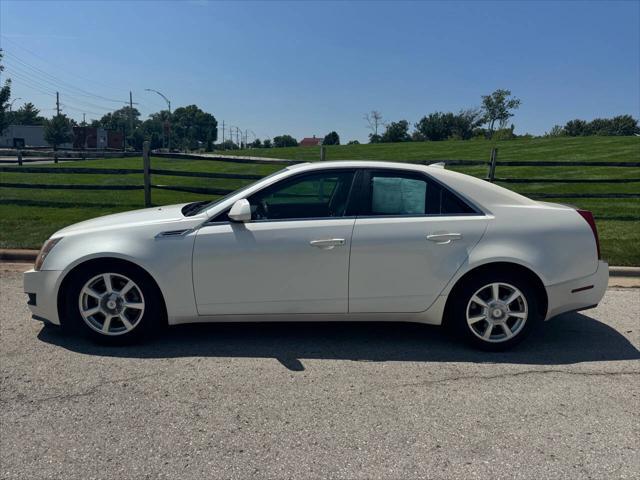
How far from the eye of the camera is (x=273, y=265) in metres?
3.87

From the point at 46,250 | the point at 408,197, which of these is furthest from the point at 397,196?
the point at 46,250

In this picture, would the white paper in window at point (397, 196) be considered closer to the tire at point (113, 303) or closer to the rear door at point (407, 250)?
the rear door at point (407, 250)

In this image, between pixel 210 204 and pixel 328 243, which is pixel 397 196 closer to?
pixel 328 243

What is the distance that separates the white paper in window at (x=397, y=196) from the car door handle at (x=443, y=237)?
243mm

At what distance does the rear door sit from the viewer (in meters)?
3.88

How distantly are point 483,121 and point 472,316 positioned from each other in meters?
79.1

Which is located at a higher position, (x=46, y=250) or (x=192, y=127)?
(x=192, y=127)

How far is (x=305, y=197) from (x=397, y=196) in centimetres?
75

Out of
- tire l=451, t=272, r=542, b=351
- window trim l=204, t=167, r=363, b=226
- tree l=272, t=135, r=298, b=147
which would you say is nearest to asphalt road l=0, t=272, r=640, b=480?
tire l=451, t=272, r=542, b=351

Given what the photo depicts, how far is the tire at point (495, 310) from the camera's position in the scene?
12.9 ft

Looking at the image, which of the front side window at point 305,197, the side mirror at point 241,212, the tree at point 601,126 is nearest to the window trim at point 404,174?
the front side window at point 305,197

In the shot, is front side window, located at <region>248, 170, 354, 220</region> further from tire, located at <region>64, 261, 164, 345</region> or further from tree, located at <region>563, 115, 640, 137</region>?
tree, located at <region>563, 115, 640, 137</region>

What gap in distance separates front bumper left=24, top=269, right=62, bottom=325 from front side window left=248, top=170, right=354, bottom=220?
65.5 inches

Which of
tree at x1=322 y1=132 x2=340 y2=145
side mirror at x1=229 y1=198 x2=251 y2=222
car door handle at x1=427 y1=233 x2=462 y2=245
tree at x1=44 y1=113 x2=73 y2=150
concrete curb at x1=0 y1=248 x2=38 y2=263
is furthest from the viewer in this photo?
tree at x1=322 y1=132 x2=340 y2=145
